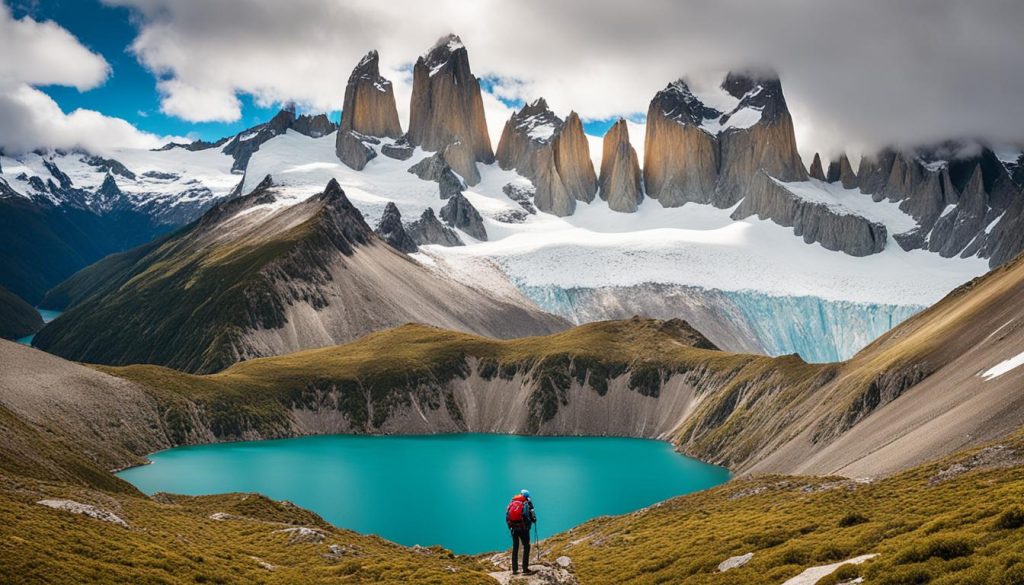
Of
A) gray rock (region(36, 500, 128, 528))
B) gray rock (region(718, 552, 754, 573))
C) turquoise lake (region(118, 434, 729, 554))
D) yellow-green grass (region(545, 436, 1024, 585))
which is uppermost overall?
turquoise lake (region(118, 434, 729, 554))

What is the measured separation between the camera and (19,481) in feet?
147

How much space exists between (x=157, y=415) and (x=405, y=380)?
51164 mm

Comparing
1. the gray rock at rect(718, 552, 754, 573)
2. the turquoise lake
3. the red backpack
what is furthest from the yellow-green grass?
the turquoise lake

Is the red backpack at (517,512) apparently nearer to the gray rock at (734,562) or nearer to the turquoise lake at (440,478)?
the gray rock at (734,562)

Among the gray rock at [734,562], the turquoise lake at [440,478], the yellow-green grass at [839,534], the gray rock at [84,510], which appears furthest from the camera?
the turquoise lake at [440,478]

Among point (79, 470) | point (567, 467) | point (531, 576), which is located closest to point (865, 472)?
point (531, 576)

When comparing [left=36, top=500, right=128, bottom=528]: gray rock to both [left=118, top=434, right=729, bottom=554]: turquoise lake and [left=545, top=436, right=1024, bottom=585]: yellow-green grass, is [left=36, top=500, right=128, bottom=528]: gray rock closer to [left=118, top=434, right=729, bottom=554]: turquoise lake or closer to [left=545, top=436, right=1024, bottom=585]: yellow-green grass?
[left=545, top=436, right=1024, bottom=585]: yellow-green grass

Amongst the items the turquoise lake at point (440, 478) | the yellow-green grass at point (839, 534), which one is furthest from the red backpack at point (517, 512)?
the turquoise lake at point (440, 478)

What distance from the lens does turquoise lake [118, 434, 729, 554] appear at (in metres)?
97.4

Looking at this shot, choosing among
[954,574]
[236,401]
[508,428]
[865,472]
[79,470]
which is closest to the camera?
[954,574]

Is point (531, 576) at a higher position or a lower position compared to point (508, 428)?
lower

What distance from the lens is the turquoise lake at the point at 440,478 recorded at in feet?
320

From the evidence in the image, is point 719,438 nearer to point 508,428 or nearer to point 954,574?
point 508,428

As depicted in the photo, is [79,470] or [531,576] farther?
[79,470]
